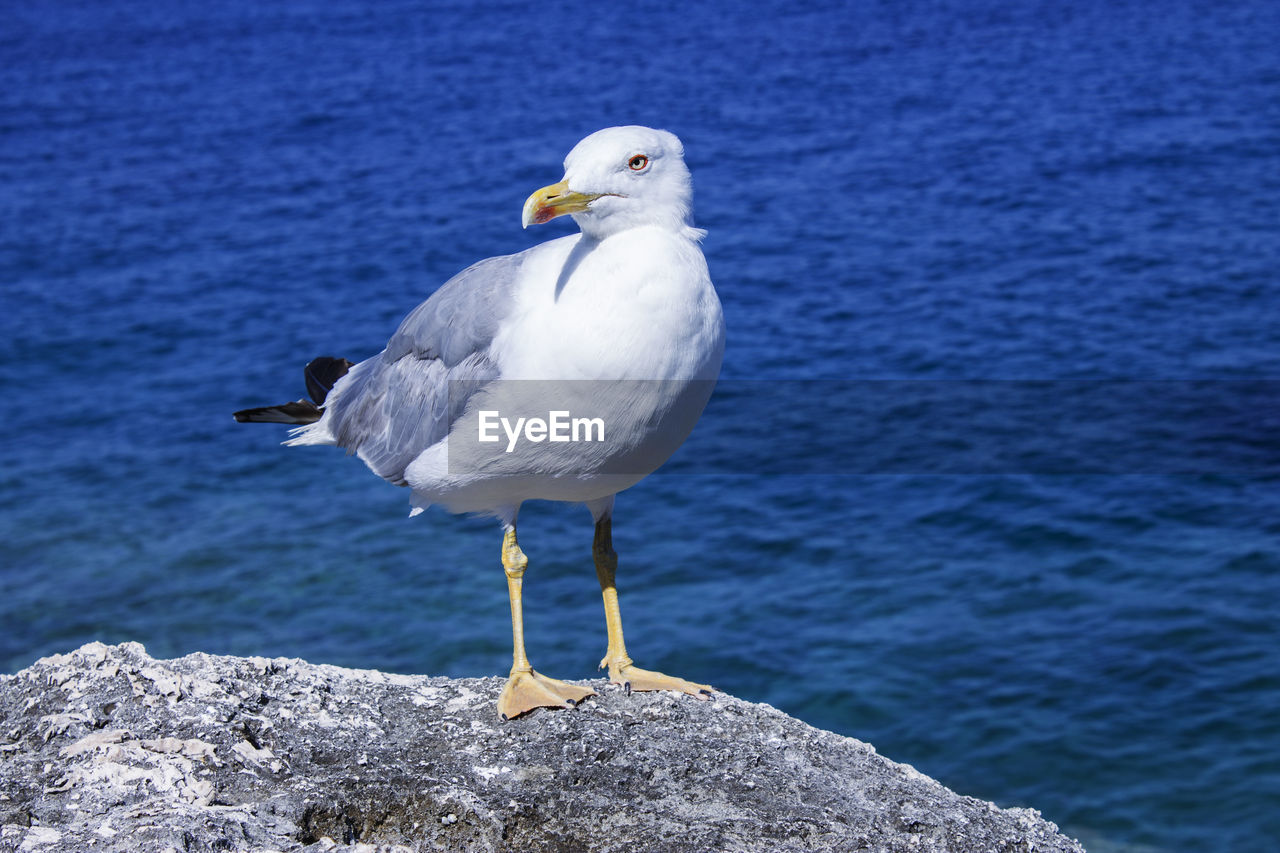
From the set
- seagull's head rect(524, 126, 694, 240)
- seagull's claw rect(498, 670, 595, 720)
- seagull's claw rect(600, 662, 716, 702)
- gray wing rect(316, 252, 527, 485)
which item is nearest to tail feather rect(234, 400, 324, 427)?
gray wing rect(316, 252, 527, 485)

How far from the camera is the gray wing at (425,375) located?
240 inches

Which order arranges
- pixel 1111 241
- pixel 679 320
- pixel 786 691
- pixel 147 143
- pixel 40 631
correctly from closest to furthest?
pixel 679 320 → pixel 786 691 → pixel 40 631 → pixel 1111 241 → pixel 147 143

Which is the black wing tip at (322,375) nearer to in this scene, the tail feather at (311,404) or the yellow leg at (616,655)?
the tail feather at (311,404)

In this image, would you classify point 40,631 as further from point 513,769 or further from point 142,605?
point 513,769

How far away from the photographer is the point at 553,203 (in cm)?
534

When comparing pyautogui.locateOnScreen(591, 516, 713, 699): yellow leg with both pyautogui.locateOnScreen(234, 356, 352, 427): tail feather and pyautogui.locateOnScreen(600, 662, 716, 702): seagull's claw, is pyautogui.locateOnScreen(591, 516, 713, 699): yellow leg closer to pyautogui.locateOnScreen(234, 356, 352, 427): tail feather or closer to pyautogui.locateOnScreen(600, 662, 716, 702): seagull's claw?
pyautogui.locateOnScreen(600, 662, 716, 702): seagull's claw

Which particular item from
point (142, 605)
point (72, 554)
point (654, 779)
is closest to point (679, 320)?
A: point (654, 779)

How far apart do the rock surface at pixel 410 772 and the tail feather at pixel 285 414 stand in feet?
5.27

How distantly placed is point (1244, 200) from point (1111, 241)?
9.87ft

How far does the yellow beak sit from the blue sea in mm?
8800

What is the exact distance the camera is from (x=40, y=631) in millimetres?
15000

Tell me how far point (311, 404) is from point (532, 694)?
2.61m

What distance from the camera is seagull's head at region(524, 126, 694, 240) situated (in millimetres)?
5375

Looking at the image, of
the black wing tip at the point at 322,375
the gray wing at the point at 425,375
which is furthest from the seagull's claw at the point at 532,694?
the black wing tip at the point at 322,375
